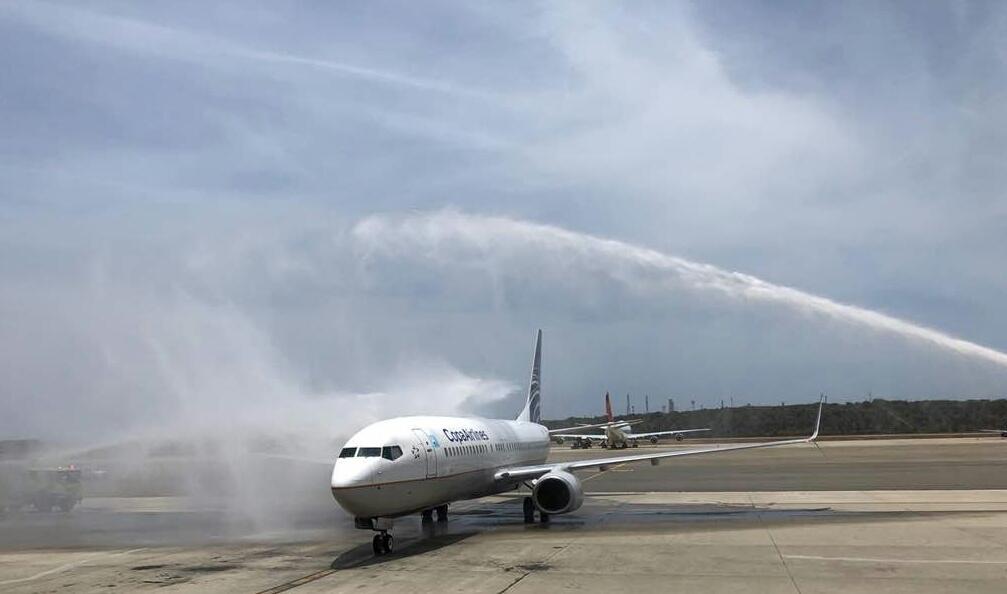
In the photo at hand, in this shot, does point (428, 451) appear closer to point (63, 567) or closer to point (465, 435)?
point (465, 435)

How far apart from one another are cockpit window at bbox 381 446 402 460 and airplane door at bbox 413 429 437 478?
1265mm

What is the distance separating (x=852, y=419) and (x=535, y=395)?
400 ft

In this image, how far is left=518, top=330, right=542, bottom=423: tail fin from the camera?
153ft

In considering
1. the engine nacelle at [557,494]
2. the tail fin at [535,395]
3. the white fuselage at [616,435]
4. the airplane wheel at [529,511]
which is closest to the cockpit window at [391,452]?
the engine nacelle at [557,494]

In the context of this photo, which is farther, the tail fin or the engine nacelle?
the tail fin

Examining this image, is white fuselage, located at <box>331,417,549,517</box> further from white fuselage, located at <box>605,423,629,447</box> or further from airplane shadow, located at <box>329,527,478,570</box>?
white fuselage, located at <box>605,423,629,447</box>

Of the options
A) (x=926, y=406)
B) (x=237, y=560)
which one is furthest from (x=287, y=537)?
(x=926, y=406)

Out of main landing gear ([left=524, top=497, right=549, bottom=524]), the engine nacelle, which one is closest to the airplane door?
the engine nacelle

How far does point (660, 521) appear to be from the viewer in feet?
90.8

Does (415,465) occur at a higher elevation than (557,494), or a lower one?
higher

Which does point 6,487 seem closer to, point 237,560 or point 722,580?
point 237,560

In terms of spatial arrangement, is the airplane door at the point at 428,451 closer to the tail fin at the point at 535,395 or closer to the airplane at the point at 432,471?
the airplane at the point at 432,471

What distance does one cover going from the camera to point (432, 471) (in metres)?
24.3

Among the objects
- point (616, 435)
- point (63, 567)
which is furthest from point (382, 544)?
point (616, 435)
